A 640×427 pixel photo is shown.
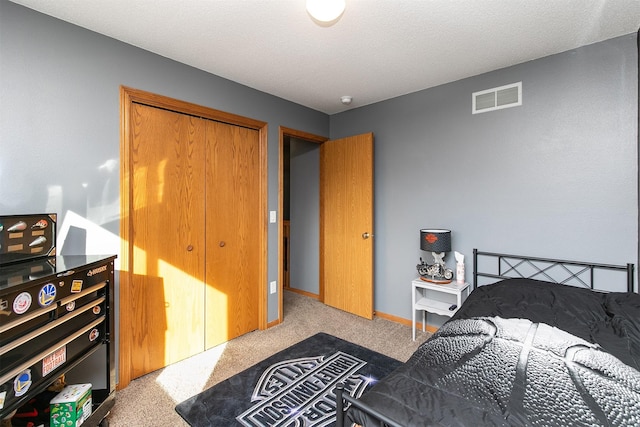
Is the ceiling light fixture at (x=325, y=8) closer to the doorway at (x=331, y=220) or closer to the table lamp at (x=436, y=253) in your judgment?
the doorway at (x=331, y=220)

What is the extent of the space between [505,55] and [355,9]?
1.40m

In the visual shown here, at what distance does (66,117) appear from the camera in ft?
6.07

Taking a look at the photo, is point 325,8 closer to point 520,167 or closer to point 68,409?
point 520,167

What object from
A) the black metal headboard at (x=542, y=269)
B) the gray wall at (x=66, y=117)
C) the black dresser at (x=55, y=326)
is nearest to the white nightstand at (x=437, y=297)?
the black metal headboard at (x=542, y=269)

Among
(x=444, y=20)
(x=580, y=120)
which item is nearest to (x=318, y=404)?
(x=444, y=20)

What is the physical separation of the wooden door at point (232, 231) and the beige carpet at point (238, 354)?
228 millimetres

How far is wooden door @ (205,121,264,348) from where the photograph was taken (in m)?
2.66

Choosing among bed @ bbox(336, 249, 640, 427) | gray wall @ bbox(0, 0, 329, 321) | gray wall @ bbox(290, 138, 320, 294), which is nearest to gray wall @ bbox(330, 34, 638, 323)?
bed @ bbox(336, 249, 640, 427)

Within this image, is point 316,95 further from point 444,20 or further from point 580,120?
point 580,120

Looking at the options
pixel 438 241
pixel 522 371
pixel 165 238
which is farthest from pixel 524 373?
pixel 165 238

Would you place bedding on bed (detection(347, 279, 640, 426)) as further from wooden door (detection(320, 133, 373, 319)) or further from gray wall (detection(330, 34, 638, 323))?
wooden door (detection(320, 133, 373, 319))

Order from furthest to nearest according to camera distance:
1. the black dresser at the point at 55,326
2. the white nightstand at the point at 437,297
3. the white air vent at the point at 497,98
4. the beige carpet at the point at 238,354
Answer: the white nightstand at the point at 437,297
the white air vent at the point at 497,98
the beige carpet at the point at 238,354
the black dresser at the point at 55,326

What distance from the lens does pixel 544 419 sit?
865 millimetres

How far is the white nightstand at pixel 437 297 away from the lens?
8.47ft
